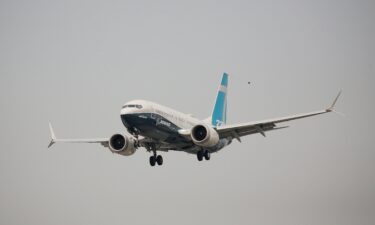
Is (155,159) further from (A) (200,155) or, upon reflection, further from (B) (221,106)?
(B) (221,106)

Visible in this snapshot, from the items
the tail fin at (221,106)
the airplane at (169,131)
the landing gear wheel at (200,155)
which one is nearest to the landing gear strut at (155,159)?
the airplane at (169,131)

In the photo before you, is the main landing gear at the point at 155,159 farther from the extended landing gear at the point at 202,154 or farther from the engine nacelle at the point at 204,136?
the engine nacelle at the point at 204,136

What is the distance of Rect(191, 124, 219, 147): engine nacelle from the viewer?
61.3 meters

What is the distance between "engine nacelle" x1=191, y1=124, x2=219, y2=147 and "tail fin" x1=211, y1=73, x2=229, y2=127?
41.9ft

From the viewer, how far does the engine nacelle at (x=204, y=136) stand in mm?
61312

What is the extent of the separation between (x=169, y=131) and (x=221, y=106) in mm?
17307

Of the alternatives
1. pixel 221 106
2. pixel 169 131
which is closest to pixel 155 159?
pixel 169 131

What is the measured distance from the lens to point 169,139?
62438mm

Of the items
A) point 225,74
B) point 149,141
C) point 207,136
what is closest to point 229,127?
point 207,136

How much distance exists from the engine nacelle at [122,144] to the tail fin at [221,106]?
42.5ft

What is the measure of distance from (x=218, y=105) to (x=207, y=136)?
16.3m

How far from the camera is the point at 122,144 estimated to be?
64000 mm

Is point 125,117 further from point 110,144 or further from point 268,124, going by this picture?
point 268,124

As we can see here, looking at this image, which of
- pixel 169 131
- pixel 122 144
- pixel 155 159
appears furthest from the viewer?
pixel 155 159
